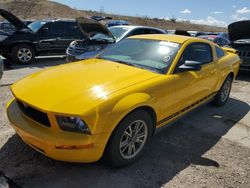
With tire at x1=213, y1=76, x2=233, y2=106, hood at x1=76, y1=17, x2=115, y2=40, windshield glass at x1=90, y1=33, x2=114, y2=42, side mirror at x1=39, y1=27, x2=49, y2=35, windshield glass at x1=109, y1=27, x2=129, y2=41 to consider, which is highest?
hood at x1=76, y1=17, x2=115, y2=40

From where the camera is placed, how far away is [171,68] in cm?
389

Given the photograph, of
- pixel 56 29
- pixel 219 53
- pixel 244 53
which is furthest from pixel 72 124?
pixel 56 29

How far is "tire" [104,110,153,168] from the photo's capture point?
121 inches

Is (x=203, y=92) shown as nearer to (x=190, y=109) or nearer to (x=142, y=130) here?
(x=190, y=109)

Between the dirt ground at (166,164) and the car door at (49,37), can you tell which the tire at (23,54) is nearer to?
the car door at (49,37)

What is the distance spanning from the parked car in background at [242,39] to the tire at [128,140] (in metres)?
6.54

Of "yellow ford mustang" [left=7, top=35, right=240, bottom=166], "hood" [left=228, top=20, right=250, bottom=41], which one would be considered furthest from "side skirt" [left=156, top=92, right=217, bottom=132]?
"hood" [left=228, top=20, right=250, bottom=41]

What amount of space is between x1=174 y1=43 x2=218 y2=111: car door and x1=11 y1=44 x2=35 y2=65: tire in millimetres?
7098

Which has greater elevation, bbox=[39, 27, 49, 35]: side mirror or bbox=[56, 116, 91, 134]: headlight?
bbox=[56, 116, 91, 134]: headlight

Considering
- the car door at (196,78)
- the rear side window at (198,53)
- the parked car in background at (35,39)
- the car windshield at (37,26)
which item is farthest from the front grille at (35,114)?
the car windshield at (37,26)

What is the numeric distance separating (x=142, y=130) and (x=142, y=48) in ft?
4.85


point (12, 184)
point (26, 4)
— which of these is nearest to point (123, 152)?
point (12, 184)

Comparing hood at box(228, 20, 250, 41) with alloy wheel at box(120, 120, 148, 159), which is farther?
hood at box(228, 20, 250, 41)

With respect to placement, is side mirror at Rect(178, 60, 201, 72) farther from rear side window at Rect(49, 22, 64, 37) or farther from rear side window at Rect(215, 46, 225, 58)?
rear side window at Rect(49, 22, 64, 37)
